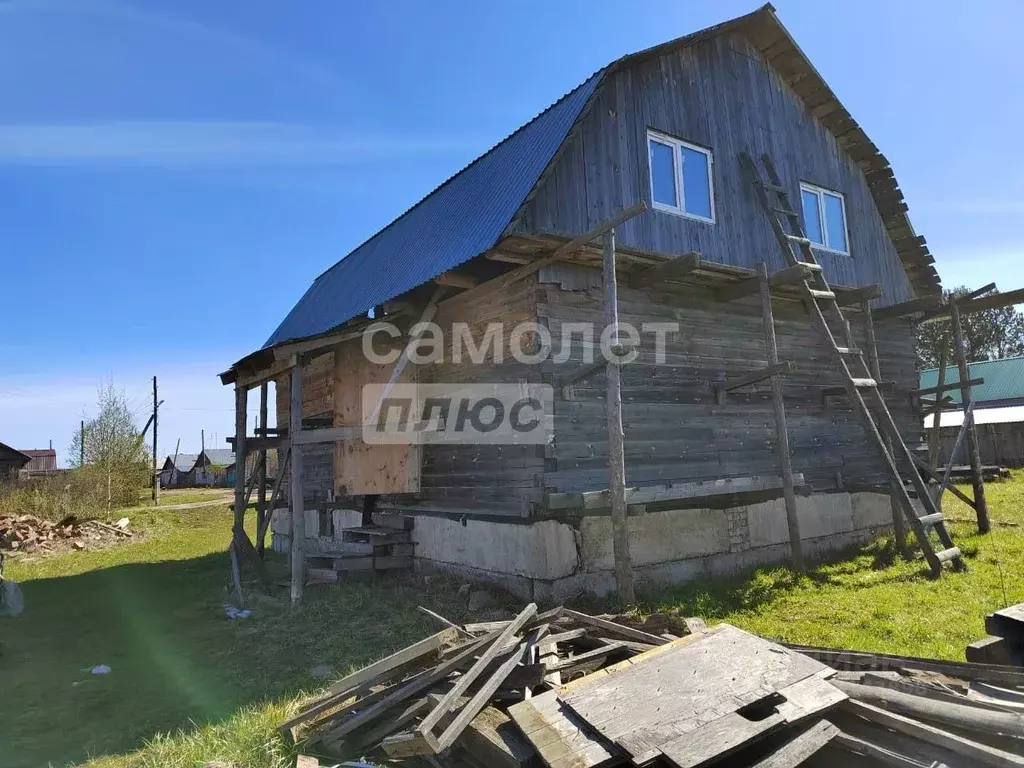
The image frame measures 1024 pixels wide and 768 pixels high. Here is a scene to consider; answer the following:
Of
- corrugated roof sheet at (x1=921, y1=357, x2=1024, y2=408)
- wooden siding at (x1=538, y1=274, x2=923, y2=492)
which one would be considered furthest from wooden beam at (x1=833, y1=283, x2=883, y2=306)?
corrugated roof sheet at (x1=921, y1=357, x2=1024, y2=408)

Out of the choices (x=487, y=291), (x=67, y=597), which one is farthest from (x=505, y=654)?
(x=67, y=597)

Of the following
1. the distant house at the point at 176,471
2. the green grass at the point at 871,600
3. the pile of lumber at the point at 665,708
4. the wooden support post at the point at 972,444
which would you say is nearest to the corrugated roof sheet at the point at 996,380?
the wooden support post at the point at 972,444

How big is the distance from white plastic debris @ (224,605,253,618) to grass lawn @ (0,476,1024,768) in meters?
0.16

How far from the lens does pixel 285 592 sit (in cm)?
962

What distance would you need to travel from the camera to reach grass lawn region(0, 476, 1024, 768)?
4.73 metres

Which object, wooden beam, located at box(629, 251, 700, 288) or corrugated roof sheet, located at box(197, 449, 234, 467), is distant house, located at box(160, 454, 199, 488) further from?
wooden beam, located at box(629, 251, 700, 288)

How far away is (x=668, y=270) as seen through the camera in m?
8.48

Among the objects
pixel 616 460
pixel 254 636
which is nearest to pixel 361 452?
pixel 254 636

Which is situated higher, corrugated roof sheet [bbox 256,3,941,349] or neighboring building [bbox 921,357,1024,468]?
corrugated roof sheet [bbox 256,3,941,349]

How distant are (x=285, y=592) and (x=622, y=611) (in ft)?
17.4

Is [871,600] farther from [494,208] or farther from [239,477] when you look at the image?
[239,477]

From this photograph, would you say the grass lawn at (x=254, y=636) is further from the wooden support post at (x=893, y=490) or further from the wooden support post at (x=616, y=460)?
the wooden support post at (x=616, y=460)

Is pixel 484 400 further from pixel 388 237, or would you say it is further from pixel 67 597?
pixel 67 597

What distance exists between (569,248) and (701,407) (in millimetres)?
3458
